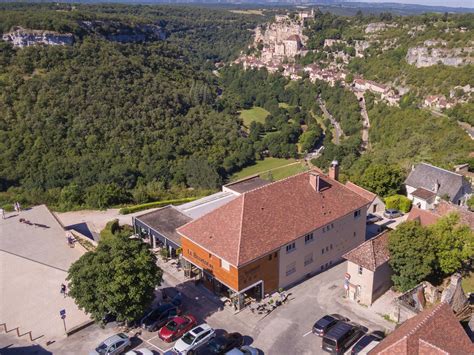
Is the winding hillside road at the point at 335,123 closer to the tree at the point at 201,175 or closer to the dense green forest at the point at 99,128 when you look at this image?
the dense green forest at the point at 99,128

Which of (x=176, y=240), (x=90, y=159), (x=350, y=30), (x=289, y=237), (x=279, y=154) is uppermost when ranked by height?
(x=350, y=30)

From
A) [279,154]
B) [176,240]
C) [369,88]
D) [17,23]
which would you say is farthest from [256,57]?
[176,240]

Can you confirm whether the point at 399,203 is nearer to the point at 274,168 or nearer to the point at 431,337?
the point at 431,337

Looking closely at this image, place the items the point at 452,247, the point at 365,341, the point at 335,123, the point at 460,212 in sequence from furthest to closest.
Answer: the point at 335,123, the point at 460,212, the point at 452,247, the point at 365,341

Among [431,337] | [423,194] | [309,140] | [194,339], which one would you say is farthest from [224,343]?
[309,140]

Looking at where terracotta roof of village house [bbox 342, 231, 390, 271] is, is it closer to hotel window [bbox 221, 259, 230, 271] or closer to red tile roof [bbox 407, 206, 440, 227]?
red tile roof [bbox 407, 206, 440, 227]

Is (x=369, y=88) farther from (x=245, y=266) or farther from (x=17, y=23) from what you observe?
(x=245, y=266)

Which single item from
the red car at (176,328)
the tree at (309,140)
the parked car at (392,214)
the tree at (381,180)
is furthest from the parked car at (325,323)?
the tree at (309,140)
